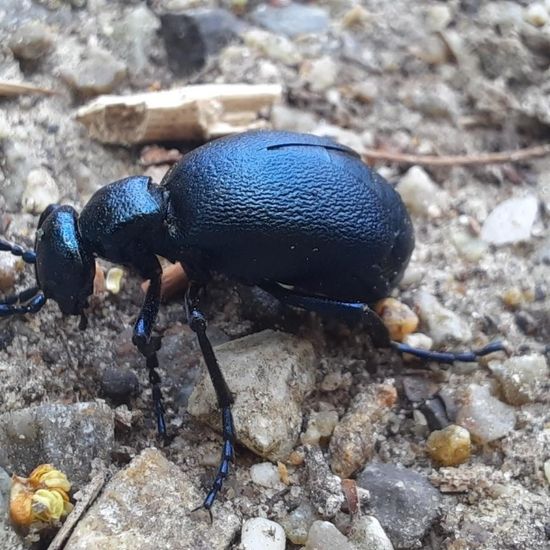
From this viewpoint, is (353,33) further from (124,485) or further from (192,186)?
(124,485)

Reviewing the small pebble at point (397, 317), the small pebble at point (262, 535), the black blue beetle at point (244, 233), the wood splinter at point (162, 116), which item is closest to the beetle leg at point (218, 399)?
the black blue beetle at point (244, 233)

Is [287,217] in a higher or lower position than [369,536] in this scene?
higher

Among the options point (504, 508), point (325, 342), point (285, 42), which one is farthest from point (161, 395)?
point (285, 42)

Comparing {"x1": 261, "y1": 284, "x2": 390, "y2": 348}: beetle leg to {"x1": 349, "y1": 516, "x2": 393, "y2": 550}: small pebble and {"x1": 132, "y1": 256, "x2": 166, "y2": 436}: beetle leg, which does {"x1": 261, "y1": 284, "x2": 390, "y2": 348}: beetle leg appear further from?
{"x1": 349, "y1": 516, "x2": 393, "y2": 550}: small pebble

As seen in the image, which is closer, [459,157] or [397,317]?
[397,317]

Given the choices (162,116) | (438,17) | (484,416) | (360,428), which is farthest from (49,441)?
(438,17)

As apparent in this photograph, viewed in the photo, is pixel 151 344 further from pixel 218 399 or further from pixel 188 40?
pixel 188 40

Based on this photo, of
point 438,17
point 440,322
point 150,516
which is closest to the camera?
point 150,516
